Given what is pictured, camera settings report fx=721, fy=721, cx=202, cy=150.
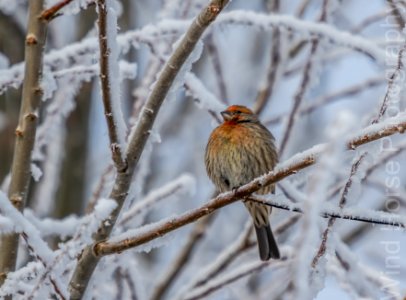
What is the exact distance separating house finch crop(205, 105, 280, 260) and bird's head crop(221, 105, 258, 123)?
47mm

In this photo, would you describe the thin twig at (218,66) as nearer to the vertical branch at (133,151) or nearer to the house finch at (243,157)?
the house finch at (243,157)

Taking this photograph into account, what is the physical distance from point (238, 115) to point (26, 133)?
2465 millimetres

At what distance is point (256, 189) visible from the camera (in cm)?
245

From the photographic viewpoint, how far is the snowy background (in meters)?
2.31

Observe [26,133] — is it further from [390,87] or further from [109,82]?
[390,87]

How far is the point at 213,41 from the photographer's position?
4.72m

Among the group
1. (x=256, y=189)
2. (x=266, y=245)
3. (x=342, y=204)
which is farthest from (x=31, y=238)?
(x=266, y=245)

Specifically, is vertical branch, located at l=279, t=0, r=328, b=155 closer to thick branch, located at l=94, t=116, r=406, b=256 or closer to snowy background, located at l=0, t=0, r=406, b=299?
snowy background, located at l=0, t=0, r=406, b=299

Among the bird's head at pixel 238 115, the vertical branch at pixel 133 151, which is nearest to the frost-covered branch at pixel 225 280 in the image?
the vertical branch at pixel 133 151

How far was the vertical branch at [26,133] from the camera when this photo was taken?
281cm

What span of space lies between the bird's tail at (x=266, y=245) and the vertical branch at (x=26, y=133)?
68.7 inches

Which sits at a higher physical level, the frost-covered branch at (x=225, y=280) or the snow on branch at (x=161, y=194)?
the snow on branch at (x=161, y=194)

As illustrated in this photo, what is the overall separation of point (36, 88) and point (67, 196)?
3105 mm

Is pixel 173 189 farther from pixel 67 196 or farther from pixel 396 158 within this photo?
pixel 67 196
